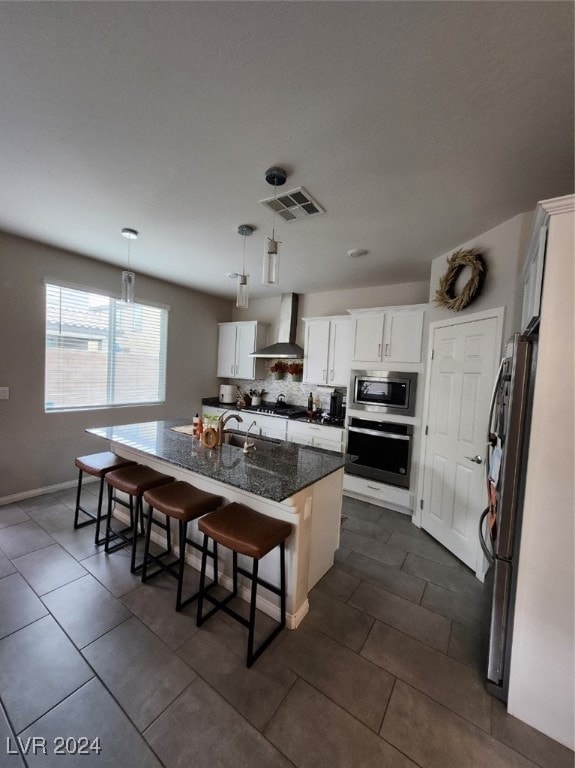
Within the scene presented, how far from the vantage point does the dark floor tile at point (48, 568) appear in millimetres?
2070

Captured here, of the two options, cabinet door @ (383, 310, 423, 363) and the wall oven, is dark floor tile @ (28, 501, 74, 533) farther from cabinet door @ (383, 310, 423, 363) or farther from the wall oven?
cabinet door @ (383, 310, 423, 363)

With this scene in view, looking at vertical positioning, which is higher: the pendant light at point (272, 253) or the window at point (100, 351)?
the pendant light at point (272, 253)

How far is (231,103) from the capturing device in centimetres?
138

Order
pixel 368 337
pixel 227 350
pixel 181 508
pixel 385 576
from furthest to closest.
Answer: pixel 227 350
pixel 368 337
pixel 385 576
pixel 181 508

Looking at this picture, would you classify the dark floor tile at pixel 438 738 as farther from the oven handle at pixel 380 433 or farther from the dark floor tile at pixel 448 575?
the oven handle at pixel 380 433

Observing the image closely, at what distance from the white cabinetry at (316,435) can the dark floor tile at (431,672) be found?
2.06 metres

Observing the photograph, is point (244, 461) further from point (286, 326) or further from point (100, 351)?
point (286, 326)

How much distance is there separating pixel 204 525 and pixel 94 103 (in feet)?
7.15

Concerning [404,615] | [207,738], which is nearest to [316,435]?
[404,615]

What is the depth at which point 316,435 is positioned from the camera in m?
3.95

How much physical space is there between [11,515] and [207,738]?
9.38 ft

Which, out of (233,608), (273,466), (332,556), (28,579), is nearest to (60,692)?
(233,608)

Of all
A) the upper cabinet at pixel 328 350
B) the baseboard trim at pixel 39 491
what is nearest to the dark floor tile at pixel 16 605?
the baseboard trim at pixel 39 491

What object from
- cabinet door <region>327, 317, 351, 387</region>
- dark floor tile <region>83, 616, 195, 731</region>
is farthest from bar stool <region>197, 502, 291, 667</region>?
cabinet door <region>327, 317, 351, 387</region>
